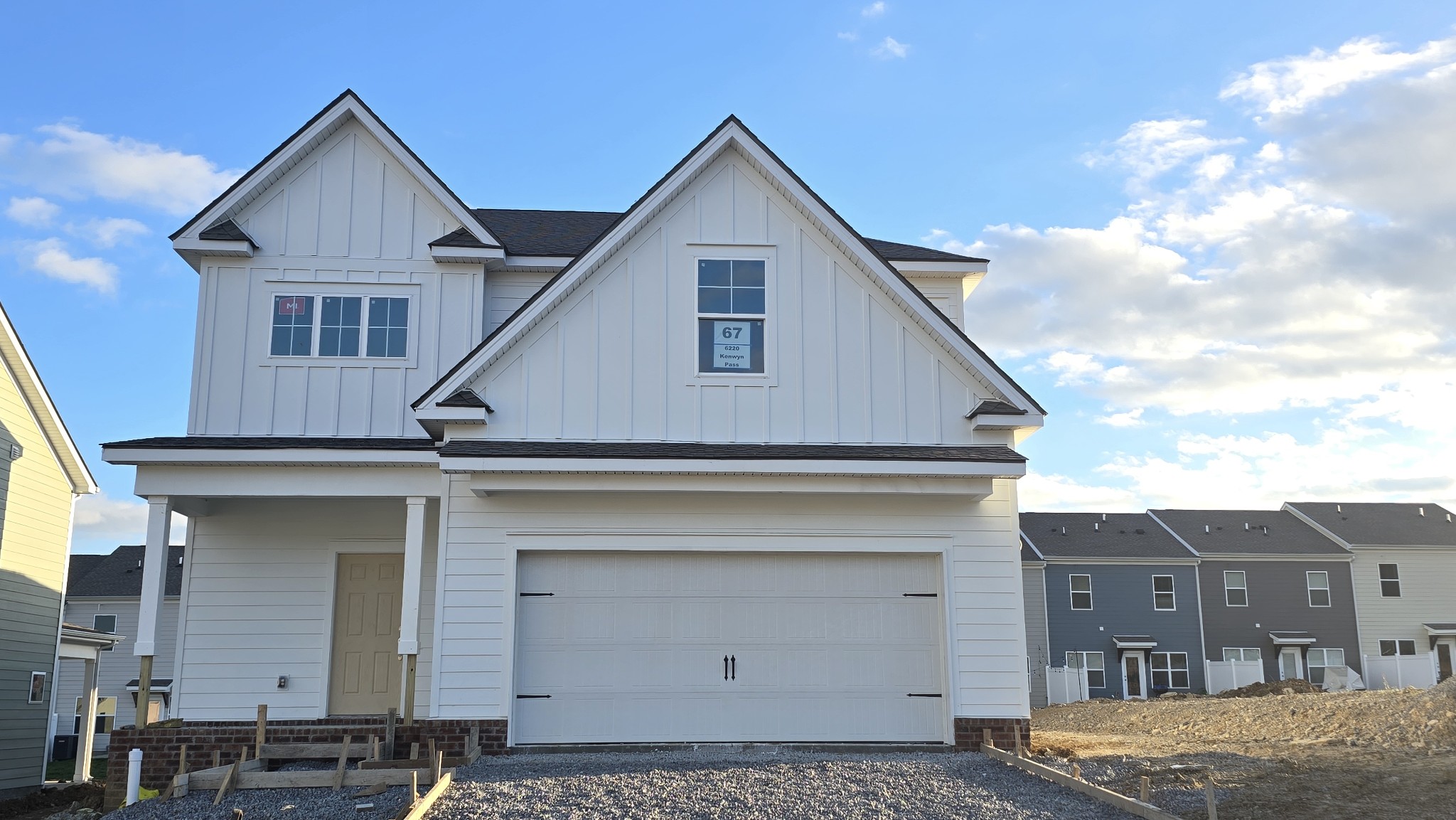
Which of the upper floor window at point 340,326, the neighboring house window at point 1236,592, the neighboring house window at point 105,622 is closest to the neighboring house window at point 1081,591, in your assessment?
the neighboring house window at point 1236,592

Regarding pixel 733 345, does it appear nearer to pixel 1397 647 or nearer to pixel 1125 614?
pixel 1125 614

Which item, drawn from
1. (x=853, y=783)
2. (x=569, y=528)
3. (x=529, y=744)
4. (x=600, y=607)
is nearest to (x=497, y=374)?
(x=569, y=528)

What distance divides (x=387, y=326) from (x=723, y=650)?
639 cm

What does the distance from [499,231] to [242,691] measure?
290 inches

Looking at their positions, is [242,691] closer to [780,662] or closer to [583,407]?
[583,407]

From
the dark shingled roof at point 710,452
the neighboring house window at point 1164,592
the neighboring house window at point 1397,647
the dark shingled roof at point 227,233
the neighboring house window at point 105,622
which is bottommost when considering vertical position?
the neighboring house window at point 1397,647

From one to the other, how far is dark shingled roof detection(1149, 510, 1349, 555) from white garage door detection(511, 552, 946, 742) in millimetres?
30793

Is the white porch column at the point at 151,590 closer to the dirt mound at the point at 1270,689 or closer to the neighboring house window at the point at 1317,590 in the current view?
the dirt mound at the point at 1270,689

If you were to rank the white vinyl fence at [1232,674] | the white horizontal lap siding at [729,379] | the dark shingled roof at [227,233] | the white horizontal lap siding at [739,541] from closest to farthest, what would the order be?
the white horizontal lap siding at [739,541] < the white horizontal lap siding at [729,379] < the dark shingled roof at [227,233] < the white vinyl fence at [1232,674]

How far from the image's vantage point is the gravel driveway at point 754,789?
9.30 m

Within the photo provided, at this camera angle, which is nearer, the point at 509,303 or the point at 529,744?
the point at 529,744

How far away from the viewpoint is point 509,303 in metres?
16.1

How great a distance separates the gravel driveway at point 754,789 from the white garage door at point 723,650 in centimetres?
87

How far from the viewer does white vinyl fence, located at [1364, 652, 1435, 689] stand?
36.8 meters
